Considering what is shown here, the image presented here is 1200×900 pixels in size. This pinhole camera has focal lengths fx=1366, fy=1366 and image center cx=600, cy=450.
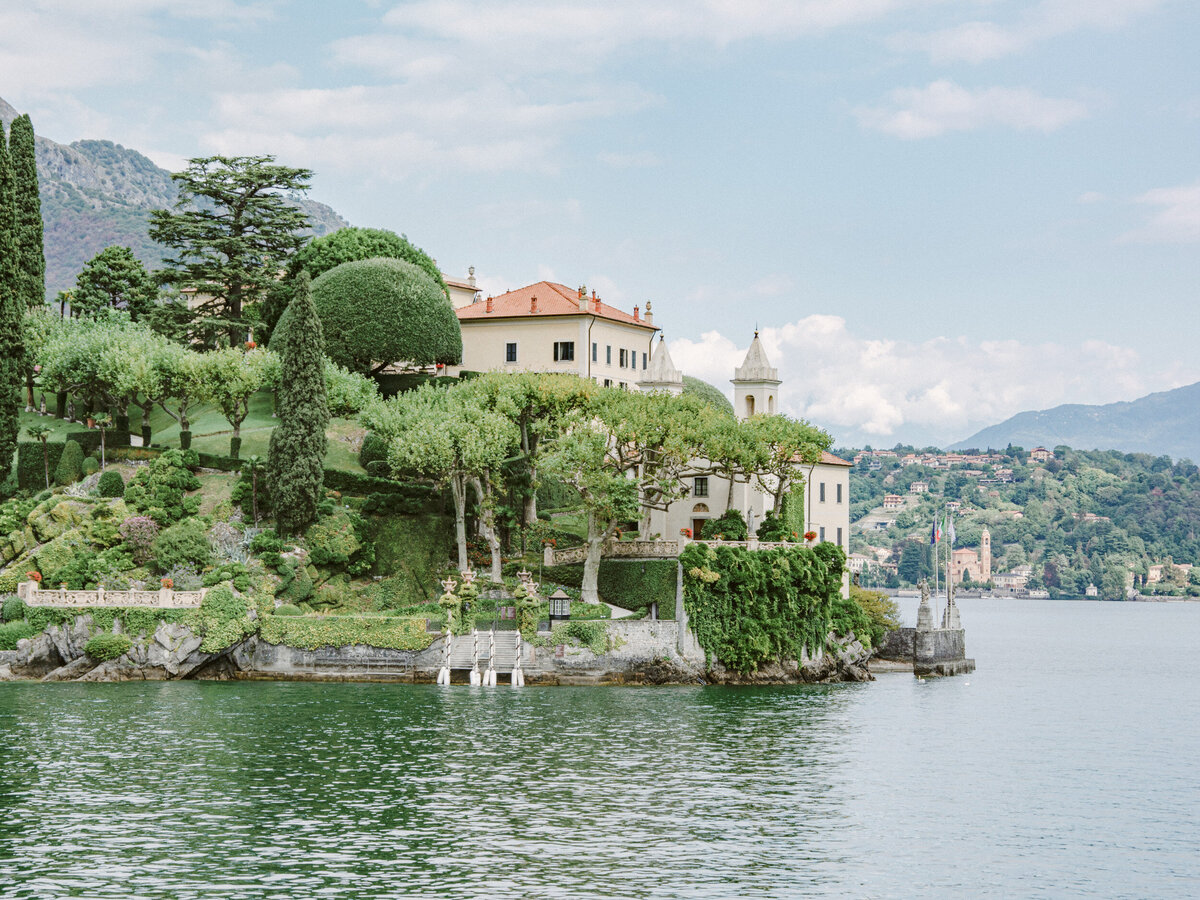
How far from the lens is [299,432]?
70.7m

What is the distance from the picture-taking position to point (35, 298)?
8612cm

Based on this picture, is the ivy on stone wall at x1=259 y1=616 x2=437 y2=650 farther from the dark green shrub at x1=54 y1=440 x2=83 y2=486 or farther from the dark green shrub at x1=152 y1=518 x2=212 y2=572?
the dark green shrub at x1=54 y1=440 x2=83 y2=486

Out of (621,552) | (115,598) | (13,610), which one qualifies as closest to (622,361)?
(621,552)

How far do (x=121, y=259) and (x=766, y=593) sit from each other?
5802cm

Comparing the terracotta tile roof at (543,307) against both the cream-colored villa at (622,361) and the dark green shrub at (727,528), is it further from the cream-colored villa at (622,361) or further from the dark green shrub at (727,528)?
the dark green shrub at (727,528)

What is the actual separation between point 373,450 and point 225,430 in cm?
1136

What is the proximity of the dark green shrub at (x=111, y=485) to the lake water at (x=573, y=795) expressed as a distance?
1536 cm

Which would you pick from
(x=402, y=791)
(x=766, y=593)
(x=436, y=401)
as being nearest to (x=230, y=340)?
(x=436, y=401)

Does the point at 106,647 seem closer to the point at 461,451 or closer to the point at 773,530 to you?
the point at 461,451

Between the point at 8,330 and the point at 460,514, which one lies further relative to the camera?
the point at 8,330

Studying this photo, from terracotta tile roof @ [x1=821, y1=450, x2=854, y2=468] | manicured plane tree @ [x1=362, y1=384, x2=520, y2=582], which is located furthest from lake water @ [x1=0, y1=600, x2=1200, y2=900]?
terracotta tile roof @ [x1=821, y1=450, x2=854, y2=468]

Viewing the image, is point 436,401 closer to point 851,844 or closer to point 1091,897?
point 851,844

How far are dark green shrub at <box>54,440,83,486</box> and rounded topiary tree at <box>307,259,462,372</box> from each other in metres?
15.3

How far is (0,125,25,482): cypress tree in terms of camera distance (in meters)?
72.7
